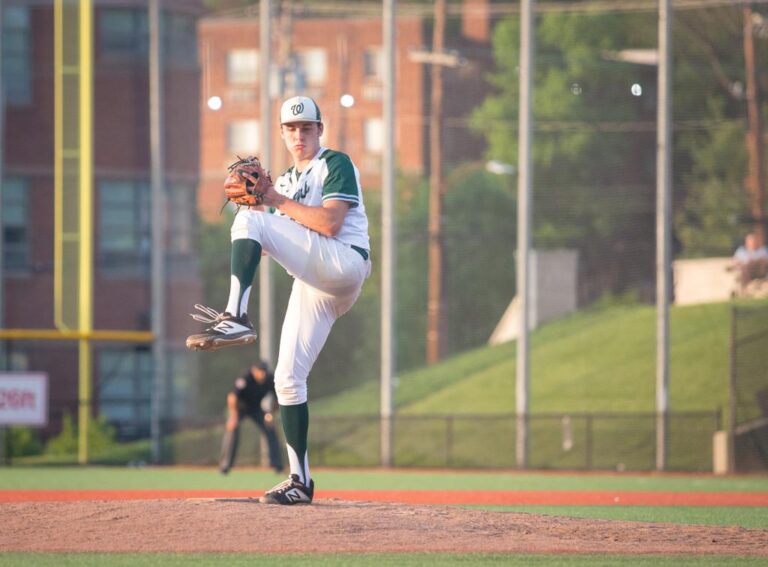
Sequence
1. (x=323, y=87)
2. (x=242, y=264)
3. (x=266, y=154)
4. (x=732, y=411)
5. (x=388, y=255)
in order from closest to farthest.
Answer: (x=242, y=264), (x=732, y=411), (x=388, y=255), (x=266, y=154), (x=323, y=87)

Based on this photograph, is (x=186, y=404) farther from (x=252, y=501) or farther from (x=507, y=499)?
(x=252, y=501)

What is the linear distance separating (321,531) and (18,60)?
24437mm

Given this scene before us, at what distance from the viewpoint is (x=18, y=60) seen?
30.6 metres

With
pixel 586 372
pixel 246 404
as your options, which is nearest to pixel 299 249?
pixel 246 404

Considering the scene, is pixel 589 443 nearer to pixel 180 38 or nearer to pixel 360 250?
pixel 180 38

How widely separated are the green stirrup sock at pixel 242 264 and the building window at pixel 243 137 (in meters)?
42.6

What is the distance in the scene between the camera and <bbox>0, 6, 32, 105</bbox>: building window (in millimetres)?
30359

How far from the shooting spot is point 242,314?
840 centimetres

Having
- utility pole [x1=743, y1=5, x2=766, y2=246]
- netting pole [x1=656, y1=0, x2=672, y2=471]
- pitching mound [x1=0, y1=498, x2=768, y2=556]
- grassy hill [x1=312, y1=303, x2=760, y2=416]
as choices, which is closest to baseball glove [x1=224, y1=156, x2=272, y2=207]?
pitching mound [x1=0, y1=498, x2=768, y2=556]

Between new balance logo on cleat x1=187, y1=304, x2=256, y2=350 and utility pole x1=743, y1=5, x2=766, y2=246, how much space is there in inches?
812

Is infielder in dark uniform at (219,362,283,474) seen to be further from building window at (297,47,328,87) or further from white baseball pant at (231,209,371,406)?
building window at (297,47,328,87)

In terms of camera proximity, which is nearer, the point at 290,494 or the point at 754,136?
the point at 290,494

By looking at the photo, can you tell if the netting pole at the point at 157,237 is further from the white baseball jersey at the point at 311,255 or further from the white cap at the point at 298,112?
the white cap at the point at 298,112

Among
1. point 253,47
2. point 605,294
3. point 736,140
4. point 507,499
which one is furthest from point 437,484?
point 253,47
